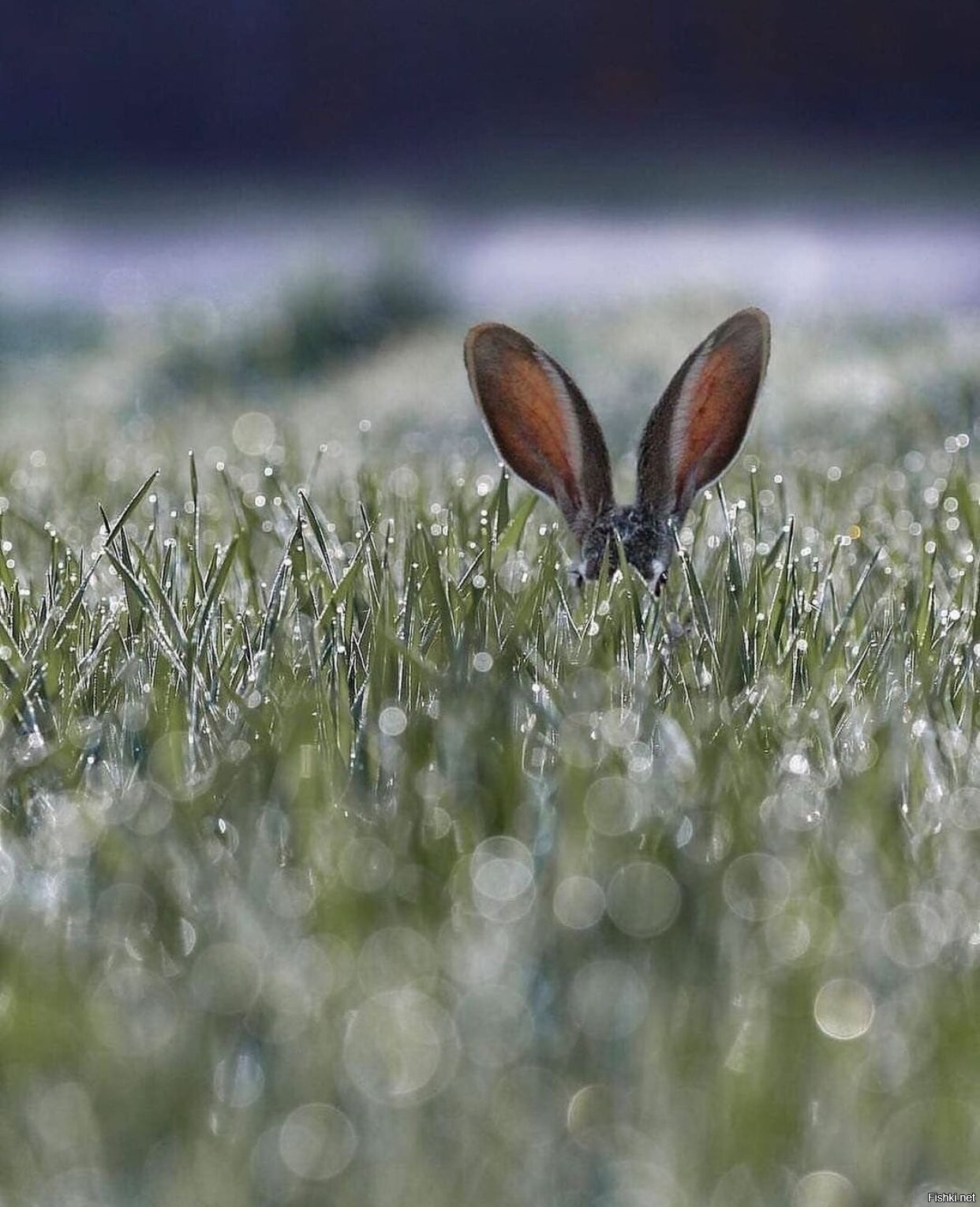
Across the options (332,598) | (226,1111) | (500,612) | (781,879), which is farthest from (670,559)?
(226,1111)

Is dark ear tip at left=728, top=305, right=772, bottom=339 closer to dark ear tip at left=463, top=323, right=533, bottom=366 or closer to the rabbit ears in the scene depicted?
the rabbit ears

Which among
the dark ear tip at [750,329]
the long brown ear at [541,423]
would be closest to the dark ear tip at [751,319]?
the dark ear tip at [750,329]

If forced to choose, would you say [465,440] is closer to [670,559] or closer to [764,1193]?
[670,559]

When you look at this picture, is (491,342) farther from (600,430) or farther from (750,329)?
(750,329)

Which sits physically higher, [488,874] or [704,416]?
[704,416]

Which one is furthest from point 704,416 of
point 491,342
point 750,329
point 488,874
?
point 488,874

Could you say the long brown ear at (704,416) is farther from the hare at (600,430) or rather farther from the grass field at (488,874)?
the grass field at (488,874)

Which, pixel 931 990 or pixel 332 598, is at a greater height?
pixel 332 598
